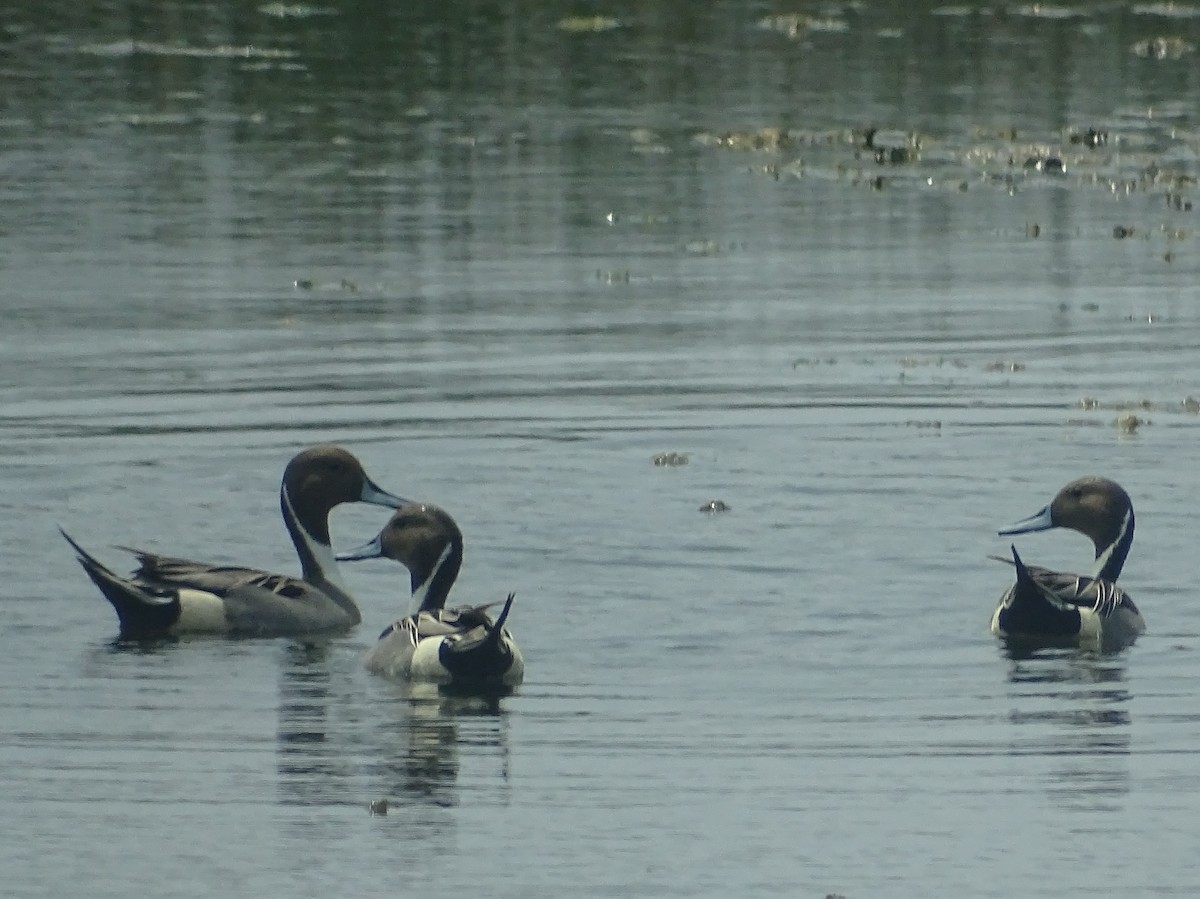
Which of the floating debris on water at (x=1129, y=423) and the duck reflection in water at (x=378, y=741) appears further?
the floating debris on water at (x=1129, y=423)

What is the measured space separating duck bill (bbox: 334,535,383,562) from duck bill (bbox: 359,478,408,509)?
1.40ft

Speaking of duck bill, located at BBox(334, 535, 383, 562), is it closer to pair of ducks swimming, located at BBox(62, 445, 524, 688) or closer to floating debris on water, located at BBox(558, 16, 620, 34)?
pair of ducks swimming, located at BBox(62, 445, 524, 688)

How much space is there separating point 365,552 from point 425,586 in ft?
1.85

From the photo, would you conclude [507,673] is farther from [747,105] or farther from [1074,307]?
[747,105]

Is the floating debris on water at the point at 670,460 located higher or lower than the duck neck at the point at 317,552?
higher

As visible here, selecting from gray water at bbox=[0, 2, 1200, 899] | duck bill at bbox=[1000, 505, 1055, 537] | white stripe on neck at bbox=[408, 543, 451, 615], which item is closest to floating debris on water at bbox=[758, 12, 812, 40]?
gray water at bbox=[0, 2, 1200, 899]

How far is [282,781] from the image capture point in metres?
10.5

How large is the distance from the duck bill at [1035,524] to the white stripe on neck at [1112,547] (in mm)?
285

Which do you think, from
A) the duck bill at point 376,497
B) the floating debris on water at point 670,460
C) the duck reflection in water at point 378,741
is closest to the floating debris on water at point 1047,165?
the floating debris on water at point 670,460

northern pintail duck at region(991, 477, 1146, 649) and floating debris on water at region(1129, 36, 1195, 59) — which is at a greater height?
floating debris on water at region(1129, 36, 1195, 59)

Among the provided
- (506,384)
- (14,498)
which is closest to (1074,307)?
(506,384)

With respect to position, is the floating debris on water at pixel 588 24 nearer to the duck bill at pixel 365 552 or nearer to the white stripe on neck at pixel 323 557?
the white stripe on neck at pixel 323 557

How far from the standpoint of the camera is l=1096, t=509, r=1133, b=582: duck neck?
13.9 metres

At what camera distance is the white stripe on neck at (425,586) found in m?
13.1
